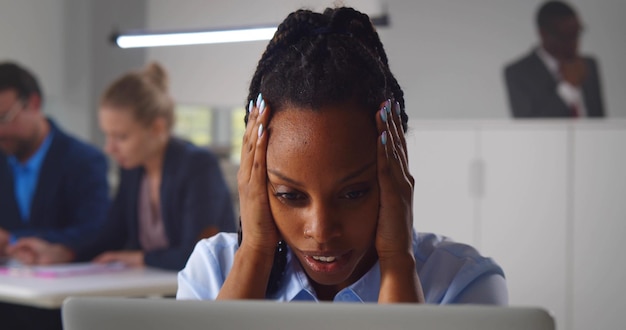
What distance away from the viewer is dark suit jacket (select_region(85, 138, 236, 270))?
300 cm

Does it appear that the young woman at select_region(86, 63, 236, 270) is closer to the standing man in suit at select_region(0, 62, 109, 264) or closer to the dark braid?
the standing man in suit at select_region(0, 62, 109, 264)

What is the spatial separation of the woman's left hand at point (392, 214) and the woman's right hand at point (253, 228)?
15 centimetres

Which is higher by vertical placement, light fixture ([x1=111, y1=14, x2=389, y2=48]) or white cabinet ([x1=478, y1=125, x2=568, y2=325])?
light fixture ([x1=111, y1=14, x2=389, y2=48])

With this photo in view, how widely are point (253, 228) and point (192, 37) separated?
1.26 m

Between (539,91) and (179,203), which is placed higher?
(539,91)

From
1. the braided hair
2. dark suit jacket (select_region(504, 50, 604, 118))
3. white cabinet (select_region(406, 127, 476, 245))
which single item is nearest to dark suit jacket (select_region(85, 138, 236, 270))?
white cabinet (select_region(406, 127, 476, 245))

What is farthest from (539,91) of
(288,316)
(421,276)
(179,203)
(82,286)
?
(288,316)

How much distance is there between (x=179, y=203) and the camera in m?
3.04

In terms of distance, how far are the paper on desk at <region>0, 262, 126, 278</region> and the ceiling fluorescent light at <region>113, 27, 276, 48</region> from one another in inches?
30.2

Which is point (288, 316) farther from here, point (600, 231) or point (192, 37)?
point (600, 231)

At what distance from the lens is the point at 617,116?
4.89 meters

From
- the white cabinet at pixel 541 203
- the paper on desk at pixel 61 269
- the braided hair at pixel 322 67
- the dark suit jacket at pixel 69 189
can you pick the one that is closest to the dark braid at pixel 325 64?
the braided hair at pixel 322 67

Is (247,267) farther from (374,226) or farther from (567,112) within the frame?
(567,112)

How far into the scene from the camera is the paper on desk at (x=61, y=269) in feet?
9.04
